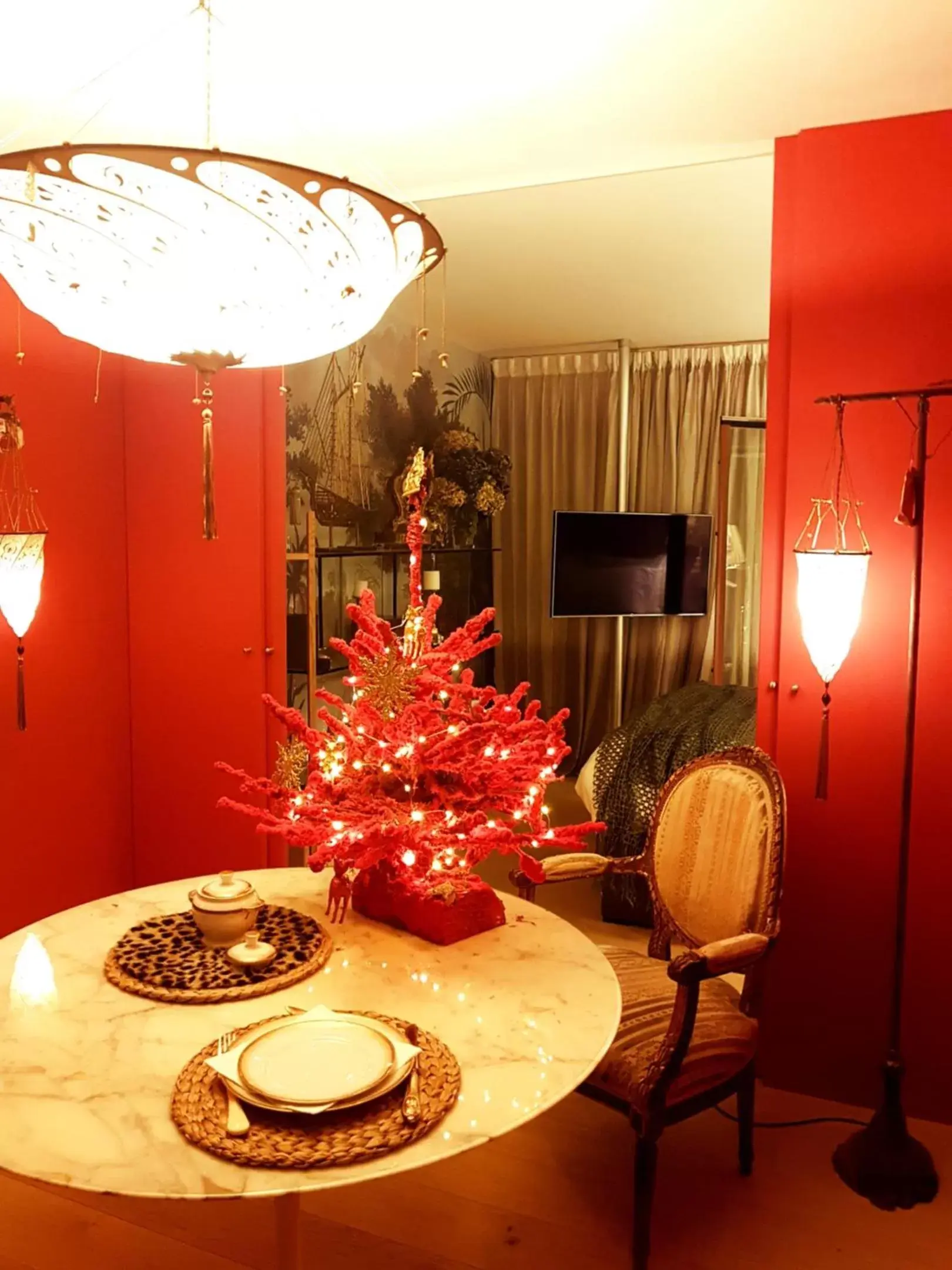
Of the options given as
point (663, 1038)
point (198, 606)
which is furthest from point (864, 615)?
point (198, 606)

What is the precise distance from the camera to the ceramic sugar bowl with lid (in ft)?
5.99

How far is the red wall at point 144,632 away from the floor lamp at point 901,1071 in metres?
1.83

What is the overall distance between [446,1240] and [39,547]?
1965 mm

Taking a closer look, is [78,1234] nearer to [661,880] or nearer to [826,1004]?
[661,880]

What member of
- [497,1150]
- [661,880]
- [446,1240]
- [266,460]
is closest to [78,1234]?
[446,1240]

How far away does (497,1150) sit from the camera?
2.38 metres

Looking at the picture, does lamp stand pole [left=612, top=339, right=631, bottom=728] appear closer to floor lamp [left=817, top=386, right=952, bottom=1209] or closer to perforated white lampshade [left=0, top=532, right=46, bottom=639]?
floor lamp [left=817, top=386, right=952, bottom=1209]

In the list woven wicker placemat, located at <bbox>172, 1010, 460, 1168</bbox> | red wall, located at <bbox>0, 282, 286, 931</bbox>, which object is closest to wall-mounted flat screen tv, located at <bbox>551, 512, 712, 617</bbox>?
red wall, located at <bbox>0, 282, 286, 931</bbox>

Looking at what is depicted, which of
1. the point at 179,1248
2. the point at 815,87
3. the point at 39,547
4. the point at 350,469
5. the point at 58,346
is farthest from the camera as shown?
the point at 350,469

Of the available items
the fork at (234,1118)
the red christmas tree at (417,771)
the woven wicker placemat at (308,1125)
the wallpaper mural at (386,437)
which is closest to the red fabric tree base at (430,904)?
the red christmas tree at (417,771)

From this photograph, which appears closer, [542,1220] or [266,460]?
[542,1220]

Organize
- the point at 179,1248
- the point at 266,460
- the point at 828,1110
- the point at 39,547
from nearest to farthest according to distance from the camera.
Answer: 1. the point at 179,1248
2. the point at 828,1110
3. the point at 39,547
4. the point at 266,460

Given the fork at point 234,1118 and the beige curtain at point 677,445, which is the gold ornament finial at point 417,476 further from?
the beige curtain at point 677,445

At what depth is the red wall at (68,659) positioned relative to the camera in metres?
2.97
